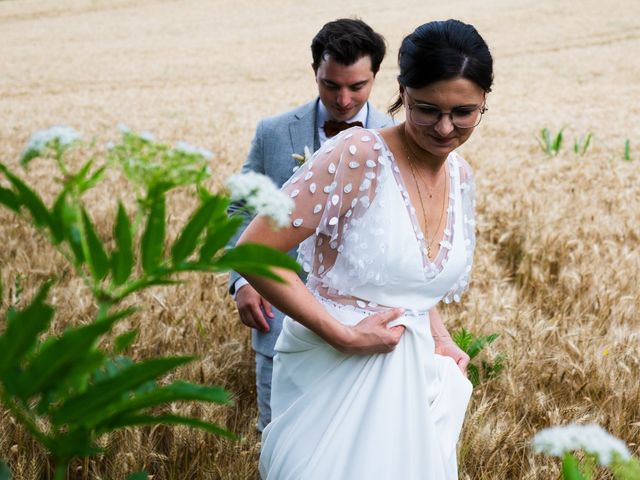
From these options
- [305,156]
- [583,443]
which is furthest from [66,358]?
[305,156]

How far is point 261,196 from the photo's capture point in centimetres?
76

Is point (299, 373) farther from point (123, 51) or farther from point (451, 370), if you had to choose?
point (123, 51)

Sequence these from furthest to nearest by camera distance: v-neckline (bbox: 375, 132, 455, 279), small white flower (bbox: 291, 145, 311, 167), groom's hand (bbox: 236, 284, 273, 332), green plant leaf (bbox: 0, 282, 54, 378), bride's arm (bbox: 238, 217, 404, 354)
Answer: groom's hand (bbox: 236, 284, 273, 332) → small white flower (bbox: 291, 145, 311, 167) → v-neckline (bbox: 375, 132, 455, 279) → bride's arm (bbox: 238, 217, 404, 354) → green plant leaf (bbox: 0, 282, 54, 378)

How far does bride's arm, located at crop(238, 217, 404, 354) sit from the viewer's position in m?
1.63

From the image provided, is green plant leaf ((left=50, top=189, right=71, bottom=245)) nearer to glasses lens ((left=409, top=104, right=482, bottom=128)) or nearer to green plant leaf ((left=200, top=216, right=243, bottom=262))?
green plant leaf ((left=200, top=216, right=243, bottom=262))

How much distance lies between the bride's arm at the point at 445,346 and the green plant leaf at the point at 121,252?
4.89ft

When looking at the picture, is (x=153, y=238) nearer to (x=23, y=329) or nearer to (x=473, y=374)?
(x=23, y=329)

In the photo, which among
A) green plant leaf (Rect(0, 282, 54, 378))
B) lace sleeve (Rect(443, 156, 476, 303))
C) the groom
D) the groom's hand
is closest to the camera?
green plant leaf (Rect(0, 282, 54, 378))

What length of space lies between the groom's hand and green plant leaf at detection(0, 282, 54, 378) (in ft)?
5.99

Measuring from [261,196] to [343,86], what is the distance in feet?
6.37

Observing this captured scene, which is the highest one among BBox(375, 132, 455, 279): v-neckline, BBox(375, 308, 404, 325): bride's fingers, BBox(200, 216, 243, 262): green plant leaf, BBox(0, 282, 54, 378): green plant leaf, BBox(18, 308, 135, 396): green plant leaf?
BBox(200, 216, 243, 262): green plant leaf

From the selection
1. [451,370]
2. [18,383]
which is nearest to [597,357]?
[451,370]

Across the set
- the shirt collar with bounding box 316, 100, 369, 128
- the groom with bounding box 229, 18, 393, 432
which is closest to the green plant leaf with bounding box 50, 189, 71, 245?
the groom with bounding box 229, 18, 393, 432

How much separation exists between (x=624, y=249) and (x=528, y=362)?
5.05ft
